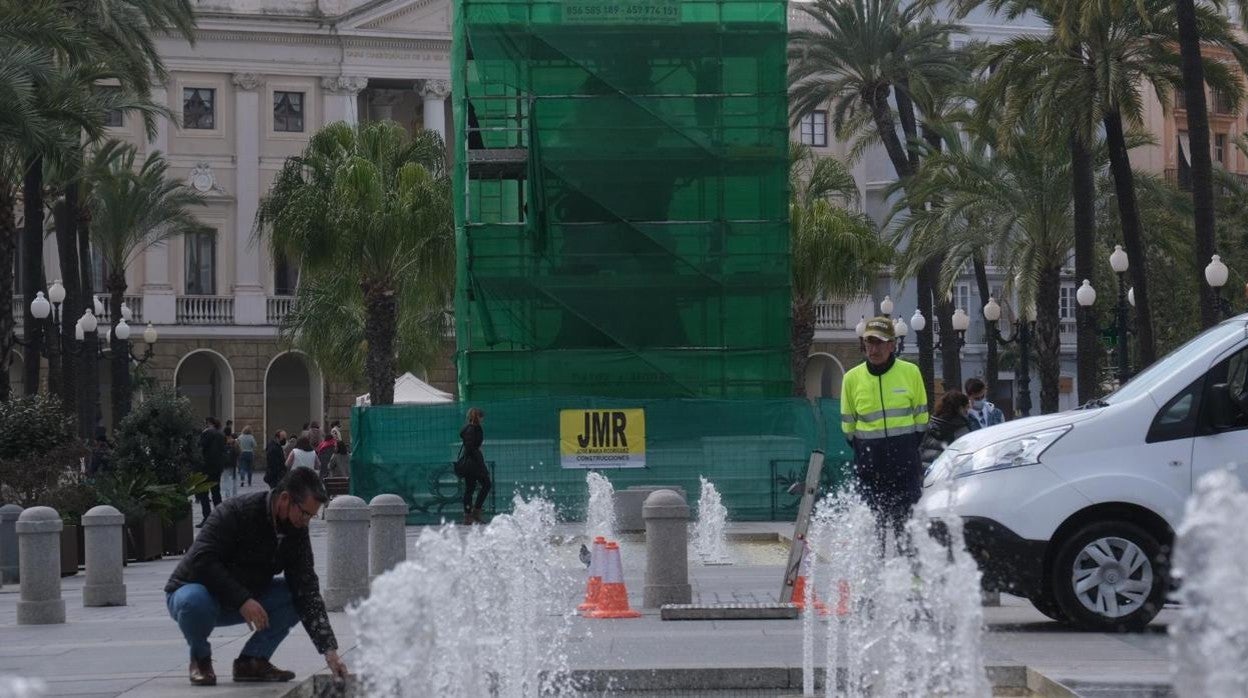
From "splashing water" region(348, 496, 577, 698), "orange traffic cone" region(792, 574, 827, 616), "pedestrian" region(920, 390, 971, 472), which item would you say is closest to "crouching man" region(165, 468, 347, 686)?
"splashing water" region(348, 496, 577, 698)

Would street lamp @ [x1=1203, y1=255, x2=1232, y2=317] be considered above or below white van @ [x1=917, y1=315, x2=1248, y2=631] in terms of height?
above

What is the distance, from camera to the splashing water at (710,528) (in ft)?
73.1

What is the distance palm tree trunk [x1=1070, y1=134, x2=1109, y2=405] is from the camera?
34.0m

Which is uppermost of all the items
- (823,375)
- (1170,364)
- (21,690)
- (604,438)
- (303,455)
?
(823,375)

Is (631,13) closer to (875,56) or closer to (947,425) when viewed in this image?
(875,56)

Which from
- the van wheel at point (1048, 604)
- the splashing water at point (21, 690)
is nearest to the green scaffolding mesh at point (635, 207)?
the van wheel at point (1048, 604)

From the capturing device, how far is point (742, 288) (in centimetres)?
3120

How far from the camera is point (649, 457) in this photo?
28.7m

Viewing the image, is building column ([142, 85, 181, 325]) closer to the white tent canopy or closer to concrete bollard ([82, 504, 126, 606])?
the white tent canopy

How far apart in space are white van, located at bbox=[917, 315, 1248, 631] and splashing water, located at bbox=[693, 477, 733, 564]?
932 cm

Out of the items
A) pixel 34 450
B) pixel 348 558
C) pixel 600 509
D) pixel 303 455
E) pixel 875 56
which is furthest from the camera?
pixel 875 56

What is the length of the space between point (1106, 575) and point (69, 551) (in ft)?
41.2

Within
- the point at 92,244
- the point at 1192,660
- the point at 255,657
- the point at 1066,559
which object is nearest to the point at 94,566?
the point at 255,657

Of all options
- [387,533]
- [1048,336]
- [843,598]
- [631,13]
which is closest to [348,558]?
[387,533]
